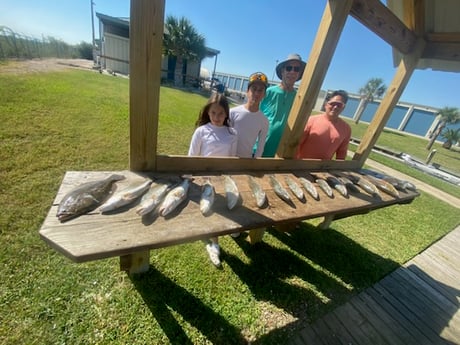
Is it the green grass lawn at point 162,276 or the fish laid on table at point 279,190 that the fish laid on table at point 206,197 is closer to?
the fish laid on table at point 279,190

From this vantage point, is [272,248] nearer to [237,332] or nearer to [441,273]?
[237,332]

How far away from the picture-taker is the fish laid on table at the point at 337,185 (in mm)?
2076

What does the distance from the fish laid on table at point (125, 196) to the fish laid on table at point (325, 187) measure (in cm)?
157

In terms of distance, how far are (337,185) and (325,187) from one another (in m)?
0.22

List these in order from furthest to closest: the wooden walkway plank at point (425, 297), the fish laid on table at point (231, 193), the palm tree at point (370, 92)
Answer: the palm tree at point (370, 92)
the wooden walkway plank at point (425, 297)
the fish laid on table at point (231, 193)

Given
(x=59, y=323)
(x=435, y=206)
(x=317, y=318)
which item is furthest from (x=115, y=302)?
(x=435, y=206)

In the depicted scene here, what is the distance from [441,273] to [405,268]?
0.63 meters

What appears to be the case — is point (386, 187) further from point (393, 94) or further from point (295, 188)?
point (295, 188)

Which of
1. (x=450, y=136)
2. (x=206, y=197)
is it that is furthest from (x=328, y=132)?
(x=450, y=136)

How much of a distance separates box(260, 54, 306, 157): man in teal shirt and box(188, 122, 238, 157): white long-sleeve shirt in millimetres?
875

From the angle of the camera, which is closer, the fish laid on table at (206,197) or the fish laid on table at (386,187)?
the fish laid on table at (206,197)

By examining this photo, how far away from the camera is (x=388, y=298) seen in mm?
2773

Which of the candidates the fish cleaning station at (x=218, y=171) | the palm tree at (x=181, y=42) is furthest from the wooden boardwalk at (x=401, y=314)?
the palm tree at (x=181, y=42)

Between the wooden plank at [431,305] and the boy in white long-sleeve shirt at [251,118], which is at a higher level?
the boy in white long-sleeve shirt at [251,118]
